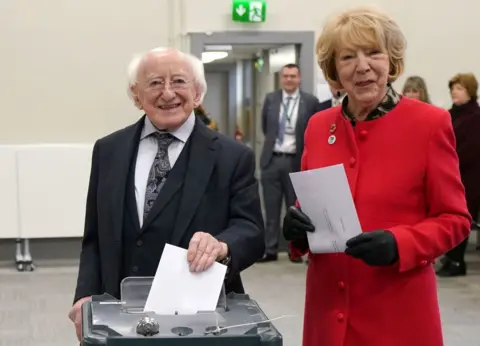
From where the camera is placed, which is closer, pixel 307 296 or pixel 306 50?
pixel 307 296

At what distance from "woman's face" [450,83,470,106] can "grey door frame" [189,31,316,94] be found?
1396mm

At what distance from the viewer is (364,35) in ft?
5.87

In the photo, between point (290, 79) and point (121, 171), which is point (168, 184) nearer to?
point (121, 171)

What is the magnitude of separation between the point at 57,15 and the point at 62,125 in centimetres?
97

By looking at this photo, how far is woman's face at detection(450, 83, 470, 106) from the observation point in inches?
242

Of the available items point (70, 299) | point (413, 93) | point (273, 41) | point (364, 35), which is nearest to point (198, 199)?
point (364, 35)

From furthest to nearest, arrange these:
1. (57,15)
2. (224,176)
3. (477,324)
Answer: (57,15), (477,324), (224,176)

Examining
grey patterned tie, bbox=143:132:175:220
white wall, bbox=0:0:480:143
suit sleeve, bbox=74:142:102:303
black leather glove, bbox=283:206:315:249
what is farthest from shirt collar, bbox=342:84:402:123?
white wall, bbox=0:0:480:143

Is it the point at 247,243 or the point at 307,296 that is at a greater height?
the point at 247,243

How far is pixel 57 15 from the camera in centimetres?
671

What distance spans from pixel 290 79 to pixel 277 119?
366 millimetres

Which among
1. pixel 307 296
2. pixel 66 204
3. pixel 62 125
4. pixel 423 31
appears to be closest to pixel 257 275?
pixel 66 204

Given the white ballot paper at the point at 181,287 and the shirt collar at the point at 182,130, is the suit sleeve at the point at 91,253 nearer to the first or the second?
the shirt collar at the point at 182,130

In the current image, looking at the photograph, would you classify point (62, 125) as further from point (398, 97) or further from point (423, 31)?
point (398, 97)
